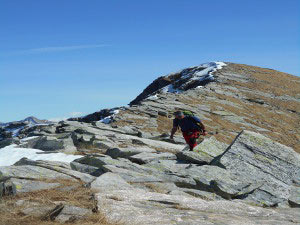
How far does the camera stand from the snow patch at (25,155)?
16.4m

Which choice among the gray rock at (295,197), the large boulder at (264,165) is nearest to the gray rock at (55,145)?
the large boulder at (264,165)

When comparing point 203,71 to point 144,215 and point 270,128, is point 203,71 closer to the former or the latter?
point 270,128

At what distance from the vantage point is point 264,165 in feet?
47.1

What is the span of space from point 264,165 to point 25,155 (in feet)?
37.2

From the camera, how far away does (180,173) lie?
12.8 metres

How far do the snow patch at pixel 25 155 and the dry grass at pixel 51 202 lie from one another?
22.8 ft

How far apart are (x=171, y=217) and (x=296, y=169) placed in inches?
342

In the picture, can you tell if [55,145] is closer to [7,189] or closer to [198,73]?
[7,189]

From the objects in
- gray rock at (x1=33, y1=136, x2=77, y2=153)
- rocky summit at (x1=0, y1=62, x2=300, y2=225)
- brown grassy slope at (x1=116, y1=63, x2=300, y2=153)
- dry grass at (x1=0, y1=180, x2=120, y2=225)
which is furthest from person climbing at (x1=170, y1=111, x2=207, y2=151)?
brown grassy slope at (x1=116, y1=63, x2=300, y2=153)

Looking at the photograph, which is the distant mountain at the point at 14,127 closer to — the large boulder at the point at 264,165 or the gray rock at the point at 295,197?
the large boulder at the point at 264,165

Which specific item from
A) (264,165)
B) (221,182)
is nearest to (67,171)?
(221,182)

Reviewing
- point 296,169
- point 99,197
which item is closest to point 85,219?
point 99,197

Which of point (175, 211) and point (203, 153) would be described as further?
point (203, 153)

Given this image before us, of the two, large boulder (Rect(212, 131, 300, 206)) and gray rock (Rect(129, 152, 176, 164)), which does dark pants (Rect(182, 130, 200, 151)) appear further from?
large boulder (Rect(212, 131, 300, 206))
